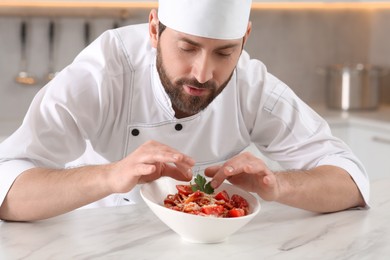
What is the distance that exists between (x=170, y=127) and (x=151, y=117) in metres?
0.06

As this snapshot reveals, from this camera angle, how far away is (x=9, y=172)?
173 cm

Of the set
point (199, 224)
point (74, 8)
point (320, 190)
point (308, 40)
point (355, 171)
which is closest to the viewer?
point (199, 224)

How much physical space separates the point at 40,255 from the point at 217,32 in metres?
0.69

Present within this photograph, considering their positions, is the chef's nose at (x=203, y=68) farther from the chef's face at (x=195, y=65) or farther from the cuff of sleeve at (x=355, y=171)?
the cuff of sleeve at (x=355, y=171)

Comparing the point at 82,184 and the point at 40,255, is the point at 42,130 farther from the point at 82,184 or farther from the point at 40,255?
the point at 40,255

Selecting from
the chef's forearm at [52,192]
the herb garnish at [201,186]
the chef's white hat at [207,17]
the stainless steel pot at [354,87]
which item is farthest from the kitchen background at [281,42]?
the herb garnish at [201,186]

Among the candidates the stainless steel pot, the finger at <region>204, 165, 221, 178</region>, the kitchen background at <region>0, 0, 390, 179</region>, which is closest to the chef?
the finger at <region>204, 165, 221, 178</region>

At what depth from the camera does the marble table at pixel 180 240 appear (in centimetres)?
139

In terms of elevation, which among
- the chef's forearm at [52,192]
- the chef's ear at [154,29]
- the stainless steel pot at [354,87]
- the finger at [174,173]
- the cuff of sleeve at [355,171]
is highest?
the chef's ear at [154,29]

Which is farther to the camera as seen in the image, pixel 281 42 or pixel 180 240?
pixel 281 42

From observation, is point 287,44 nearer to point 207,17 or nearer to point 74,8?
point 74,8

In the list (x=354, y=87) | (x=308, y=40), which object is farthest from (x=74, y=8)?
(x=354, y=87)

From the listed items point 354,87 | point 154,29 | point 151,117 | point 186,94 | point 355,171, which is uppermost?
point 154,29

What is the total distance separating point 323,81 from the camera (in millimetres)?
4219
